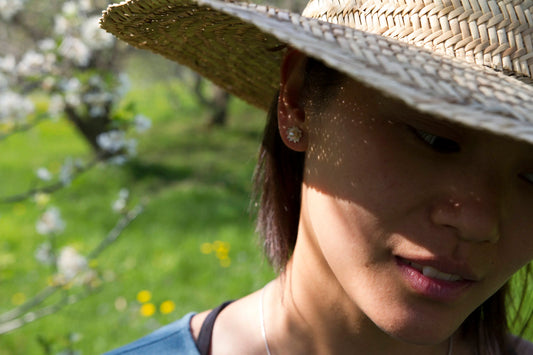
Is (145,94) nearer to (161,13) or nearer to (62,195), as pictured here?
(62,195)

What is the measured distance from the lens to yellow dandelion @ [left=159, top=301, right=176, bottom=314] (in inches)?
152

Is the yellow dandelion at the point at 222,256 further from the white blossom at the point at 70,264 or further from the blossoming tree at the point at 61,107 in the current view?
the white blossom at the point at 70,264

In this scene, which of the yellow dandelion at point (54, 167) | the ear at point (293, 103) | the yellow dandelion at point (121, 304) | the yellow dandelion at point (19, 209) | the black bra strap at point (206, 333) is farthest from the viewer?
the yellow dandelion at point (54, 167)

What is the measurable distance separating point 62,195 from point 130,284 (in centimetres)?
245

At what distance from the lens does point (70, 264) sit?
2779mm

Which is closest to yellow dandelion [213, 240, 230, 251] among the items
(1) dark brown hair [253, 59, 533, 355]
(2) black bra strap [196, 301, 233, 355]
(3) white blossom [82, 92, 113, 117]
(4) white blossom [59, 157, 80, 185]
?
(3) white blossom [82, 92, 113, 117]

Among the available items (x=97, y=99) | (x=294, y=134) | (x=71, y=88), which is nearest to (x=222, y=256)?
(x=97, y=99)

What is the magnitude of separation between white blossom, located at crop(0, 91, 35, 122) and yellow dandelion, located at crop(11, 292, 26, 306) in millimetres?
1707

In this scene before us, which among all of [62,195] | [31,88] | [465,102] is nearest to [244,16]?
[465,102]

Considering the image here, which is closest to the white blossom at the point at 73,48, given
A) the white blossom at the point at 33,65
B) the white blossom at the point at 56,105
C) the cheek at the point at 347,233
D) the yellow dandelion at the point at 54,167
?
the white blossom at the point at 33,65

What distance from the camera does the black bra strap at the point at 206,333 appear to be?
1537mm

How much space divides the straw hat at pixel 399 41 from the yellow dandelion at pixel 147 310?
2584 mm

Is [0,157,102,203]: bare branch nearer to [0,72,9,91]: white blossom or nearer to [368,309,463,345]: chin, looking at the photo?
[0,72,9,91]: white blossom

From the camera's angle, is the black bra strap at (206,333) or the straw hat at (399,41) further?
the black bra strap at (206,333)
